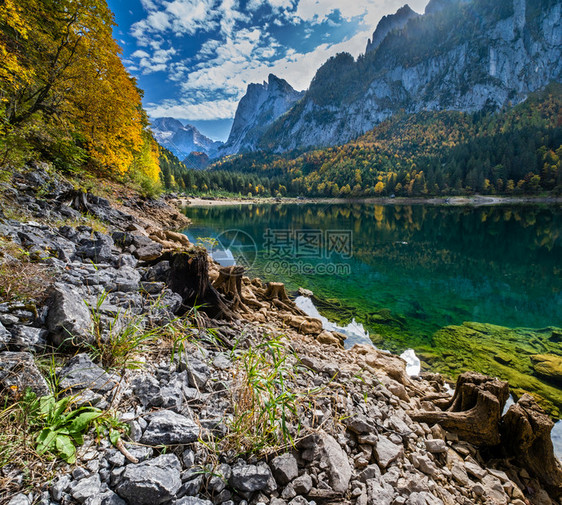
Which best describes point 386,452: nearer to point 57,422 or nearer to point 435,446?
point 435,446

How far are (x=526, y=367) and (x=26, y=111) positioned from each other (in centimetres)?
1489

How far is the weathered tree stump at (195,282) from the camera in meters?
4.87

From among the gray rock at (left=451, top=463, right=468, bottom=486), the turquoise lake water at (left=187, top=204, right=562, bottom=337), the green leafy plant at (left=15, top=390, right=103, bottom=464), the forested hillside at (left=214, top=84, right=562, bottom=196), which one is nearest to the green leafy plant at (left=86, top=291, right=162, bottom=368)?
the green leafy plant at (left=15, top=390, right=103, bottom=464)

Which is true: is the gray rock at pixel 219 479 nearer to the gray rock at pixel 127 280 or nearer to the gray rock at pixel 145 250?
the gray rock at pixel 127 280

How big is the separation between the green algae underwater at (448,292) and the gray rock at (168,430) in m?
7.06

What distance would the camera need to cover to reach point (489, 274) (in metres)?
14.9

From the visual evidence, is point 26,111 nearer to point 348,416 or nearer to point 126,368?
point 126,368

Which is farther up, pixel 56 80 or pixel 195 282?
pixel 56 80

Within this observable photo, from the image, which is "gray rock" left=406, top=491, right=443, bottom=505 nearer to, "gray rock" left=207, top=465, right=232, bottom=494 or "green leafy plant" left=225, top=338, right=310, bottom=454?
"green leafy plant" left=225, top=338, right=310, bottom=454

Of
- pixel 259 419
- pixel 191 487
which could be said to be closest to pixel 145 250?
pixel 259 419

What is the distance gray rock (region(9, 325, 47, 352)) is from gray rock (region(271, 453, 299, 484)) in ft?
7.89

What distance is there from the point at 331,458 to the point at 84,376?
2.34m

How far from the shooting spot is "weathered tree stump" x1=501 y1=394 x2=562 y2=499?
324 cm

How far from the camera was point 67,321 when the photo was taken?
252 cm
